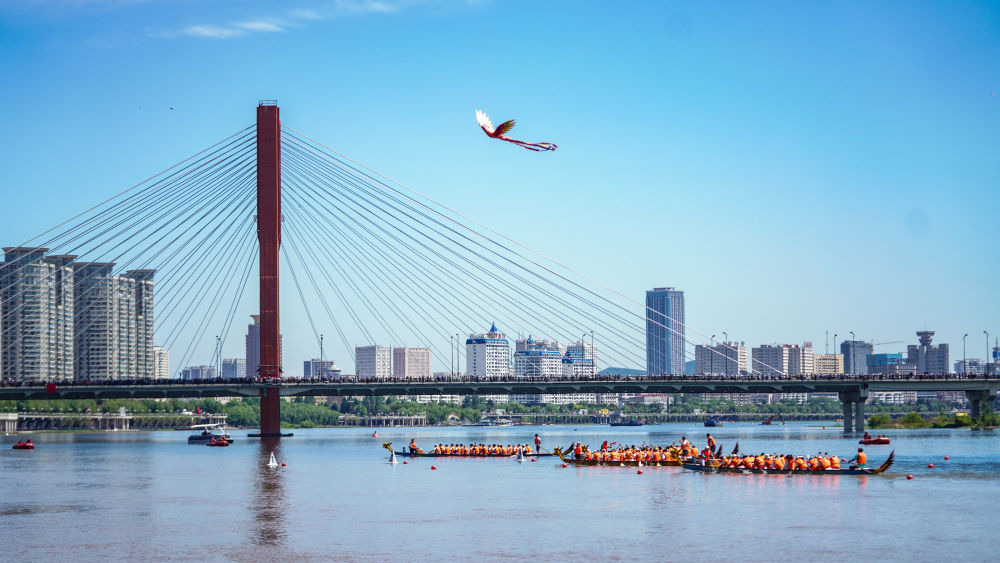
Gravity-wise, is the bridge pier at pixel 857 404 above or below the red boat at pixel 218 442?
above

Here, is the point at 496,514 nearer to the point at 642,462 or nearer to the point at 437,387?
the point at 642,462

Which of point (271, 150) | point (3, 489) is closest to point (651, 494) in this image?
point (3, 489)

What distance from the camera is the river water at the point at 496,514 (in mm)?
43688

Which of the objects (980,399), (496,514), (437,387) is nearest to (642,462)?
(496,514)

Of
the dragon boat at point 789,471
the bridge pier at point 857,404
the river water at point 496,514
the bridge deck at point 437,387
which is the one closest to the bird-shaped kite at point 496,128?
the river water at point 496,514

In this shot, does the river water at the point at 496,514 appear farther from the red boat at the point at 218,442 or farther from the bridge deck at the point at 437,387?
the red boat at the point at 218,442

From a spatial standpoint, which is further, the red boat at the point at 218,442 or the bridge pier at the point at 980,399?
the bridge pier at the point at 980,399

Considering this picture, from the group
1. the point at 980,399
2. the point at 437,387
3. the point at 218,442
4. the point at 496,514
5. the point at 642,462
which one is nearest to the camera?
the point at 496,514

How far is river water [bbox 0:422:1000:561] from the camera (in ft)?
143

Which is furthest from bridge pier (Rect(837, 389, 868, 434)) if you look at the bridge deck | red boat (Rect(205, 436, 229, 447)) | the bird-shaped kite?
the bird-shaped kite

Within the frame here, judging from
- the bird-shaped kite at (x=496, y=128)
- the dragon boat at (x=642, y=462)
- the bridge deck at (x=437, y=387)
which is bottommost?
the dragon boat at (x=642, y=462)

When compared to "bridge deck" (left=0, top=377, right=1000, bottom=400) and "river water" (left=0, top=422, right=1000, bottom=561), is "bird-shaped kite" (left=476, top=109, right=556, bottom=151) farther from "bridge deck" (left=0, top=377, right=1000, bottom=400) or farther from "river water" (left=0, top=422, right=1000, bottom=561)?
"bridge deck" (left=0, top=377, right=1000, bottom=400)

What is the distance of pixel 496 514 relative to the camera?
180 feet

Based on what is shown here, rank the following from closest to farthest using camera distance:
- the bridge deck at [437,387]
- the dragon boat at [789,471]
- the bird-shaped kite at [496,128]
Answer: the bird-shaped kite at [496,128], the dragon boat at [789,471], the bridge deck at [437,387]
